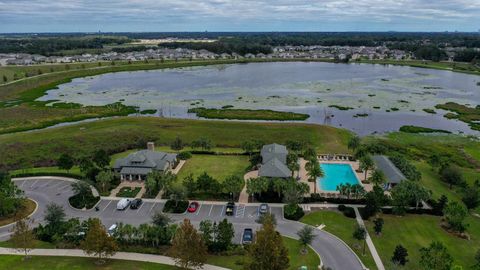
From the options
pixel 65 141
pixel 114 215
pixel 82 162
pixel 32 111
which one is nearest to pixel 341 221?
pixel 114 215

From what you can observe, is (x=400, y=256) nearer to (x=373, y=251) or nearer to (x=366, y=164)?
(x=373, y=251)

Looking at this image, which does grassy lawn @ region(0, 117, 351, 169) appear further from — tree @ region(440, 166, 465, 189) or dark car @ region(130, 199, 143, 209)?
dark car @ region(130, 199, 143, 209)

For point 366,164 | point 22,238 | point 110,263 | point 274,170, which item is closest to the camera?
point 22,238

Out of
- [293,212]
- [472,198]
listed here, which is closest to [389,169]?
[472,198]

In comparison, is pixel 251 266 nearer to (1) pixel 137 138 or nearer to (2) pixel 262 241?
(2) pixel 262 241

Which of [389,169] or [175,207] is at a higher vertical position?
[389,169]

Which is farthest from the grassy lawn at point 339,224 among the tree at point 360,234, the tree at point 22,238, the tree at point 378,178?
the tree at point 22,238
